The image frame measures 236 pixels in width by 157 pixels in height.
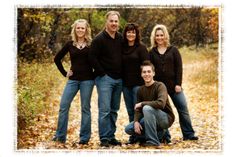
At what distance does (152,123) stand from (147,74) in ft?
2.22

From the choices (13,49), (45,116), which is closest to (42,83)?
(45,116)

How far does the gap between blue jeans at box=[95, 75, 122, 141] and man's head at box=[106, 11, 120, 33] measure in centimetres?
65

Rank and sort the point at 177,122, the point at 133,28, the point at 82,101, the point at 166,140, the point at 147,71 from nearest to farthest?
1. the point at 147,71
2. the point at 133,28
3. the point at 82,101
4. the point at 166,140
5. the point at 177,122

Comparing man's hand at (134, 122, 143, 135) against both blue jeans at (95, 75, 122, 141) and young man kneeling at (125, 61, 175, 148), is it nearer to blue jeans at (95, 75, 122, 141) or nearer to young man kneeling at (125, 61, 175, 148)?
young man kneeling at (125, 61, 175, 148)

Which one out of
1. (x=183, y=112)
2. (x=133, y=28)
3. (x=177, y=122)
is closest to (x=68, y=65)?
(x=133, y=28)

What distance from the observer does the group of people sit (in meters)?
6.02

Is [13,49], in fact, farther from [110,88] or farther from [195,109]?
[195,109]

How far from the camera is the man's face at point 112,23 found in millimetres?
5941

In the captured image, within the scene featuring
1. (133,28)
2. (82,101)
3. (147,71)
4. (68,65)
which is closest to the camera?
(147,71)

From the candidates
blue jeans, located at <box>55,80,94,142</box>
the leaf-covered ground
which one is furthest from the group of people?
the leaf-covered ground

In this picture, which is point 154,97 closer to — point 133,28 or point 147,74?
point 147,74

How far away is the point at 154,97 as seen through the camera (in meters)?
6.07

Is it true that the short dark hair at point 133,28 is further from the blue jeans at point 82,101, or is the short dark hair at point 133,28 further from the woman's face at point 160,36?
the blue jeans at point 82,101
